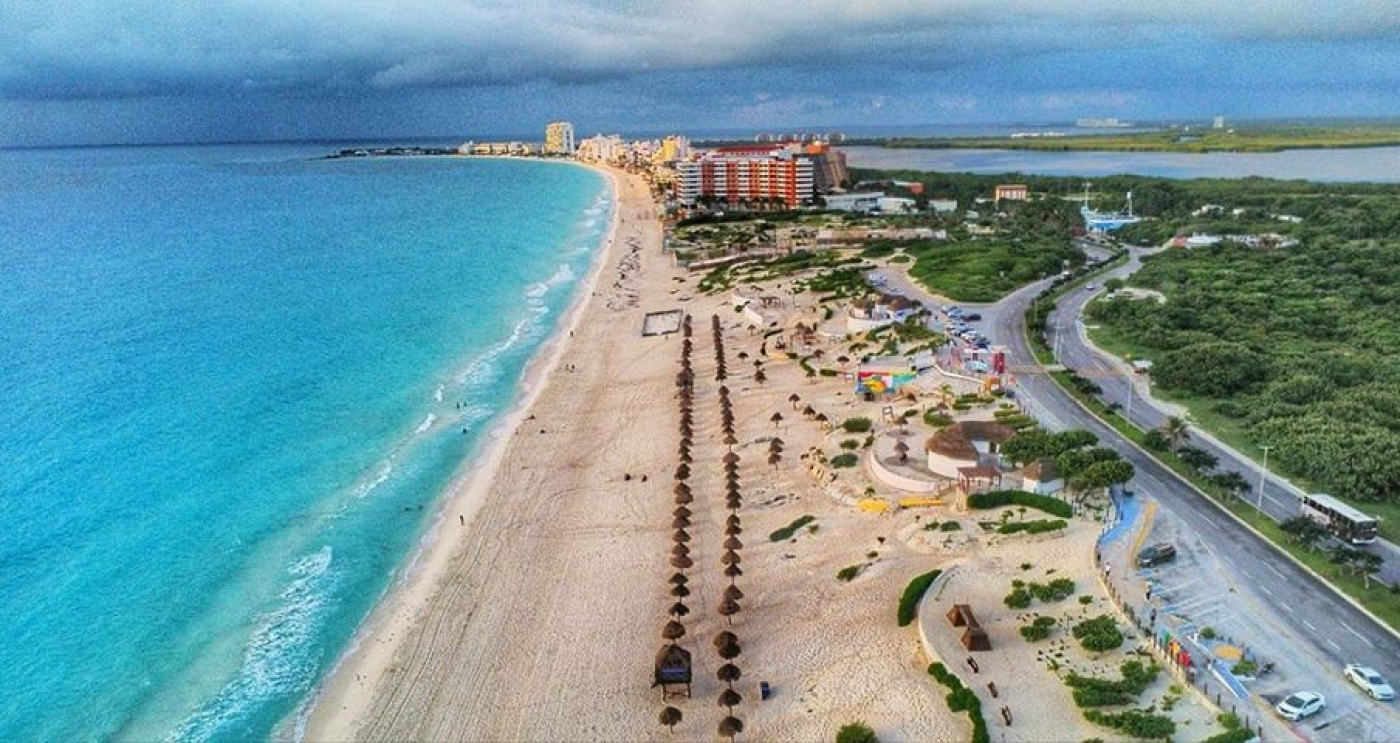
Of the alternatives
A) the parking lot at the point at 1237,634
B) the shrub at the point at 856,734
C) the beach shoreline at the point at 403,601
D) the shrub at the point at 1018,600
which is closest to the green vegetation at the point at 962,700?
the shrub at the point at 856,734

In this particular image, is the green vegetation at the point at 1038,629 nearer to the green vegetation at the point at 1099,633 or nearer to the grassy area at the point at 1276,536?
the green vegetation at the point at 1099,633

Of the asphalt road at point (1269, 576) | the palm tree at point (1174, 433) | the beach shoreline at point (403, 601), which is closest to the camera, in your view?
the asphalt road at point (1269, 576)

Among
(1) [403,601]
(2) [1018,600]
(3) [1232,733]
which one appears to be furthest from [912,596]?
(1) [403,601]

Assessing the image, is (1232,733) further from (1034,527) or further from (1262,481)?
(1262,481)

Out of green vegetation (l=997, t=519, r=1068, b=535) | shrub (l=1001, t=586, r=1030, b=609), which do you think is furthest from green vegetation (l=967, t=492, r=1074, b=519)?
shrub (l=1001, t=586, r=1030, b=609)

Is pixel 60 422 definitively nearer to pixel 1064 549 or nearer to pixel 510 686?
pixel 510 686
